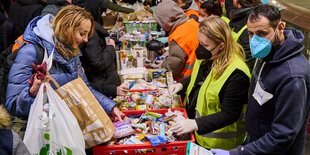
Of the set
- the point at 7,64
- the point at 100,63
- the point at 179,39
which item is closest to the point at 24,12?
the point at 100,63

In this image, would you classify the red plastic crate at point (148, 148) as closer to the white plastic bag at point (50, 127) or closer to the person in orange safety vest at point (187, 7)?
the white plastic bag at point (50, 127)

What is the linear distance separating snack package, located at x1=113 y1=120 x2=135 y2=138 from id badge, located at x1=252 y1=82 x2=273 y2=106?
108 cm

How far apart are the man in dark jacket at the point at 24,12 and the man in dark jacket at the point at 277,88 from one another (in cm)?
380

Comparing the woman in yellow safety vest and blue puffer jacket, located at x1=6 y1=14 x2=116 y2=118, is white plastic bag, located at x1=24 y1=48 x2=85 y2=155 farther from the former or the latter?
the woman in yellow safety vest

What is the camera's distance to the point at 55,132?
178 cm

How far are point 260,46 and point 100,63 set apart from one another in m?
2.14

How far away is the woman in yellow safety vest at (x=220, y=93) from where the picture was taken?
209cm

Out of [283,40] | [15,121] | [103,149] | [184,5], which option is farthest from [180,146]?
[184,5]

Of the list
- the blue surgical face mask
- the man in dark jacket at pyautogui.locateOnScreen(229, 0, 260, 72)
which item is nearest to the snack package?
the blue surgical face mask

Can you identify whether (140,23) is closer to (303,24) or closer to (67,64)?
(303,24)

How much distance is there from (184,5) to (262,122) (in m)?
2.55

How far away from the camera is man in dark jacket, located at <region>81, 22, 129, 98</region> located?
2.85 meters

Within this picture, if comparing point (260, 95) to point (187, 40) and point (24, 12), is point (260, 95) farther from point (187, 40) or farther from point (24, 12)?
point (24, 12)

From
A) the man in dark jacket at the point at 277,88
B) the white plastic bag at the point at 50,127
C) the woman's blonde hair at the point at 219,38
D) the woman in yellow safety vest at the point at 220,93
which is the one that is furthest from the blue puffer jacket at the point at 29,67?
the man in dark jacket at the point at 277,88
